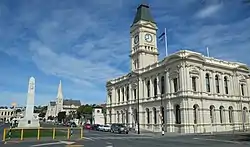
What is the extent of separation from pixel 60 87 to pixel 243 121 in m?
155

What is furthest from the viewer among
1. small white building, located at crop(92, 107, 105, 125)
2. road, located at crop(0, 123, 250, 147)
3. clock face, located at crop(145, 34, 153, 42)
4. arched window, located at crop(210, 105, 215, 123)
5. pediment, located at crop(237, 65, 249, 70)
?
small white building, located at crop(92, 107, 105, 125)

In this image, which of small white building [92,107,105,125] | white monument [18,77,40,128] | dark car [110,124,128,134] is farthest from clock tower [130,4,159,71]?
white monument [18,77,40,128]

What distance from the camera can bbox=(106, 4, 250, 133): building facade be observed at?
50.0 m

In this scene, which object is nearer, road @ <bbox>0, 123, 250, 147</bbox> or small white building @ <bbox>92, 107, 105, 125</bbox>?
road @ <bbox>0, 123, 250, 147</bbox>

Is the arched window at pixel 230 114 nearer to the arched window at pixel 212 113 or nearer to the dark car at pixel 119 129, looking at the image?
the arched window at pixel 212 113

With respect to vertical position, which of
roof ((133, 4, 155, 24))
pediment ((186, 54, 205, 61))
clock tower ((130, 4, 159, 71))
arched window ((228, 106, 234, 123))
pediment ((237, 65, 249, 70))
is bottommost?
arched window ((228, 106, 234, 123))

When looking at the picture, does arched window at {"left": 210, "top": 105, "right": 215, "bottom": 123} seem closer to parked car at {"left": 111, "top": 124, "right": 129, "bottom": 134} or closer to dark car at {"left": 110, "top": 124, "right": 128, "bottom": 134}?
parked car at {"left": 111, "top": 124, "right": 129, "bottom": 134}

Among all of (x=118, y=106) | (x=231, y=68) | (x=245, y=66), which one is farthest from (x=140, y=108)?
(x=245, y=66)

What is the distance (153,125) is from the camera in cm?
5894

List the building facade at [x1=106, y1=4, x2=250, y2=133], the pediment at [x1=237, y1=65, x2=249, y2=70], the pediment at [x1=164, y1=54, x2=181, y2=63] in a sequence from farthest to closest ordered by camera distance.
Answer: the pediment at [x1=237, y1=65, x2=249, y2=70] → the pediment at [x1=164, y1=54, x2=181, y2=63] → the building facade at [x1=106, y1=4, x2=250, y2=133]

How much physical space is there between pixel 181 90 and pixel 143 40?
24.9 metres

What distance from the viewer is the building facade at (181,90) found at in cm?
5003

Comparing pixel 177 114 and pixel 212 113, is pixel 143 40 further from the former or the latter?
pixel 212 113

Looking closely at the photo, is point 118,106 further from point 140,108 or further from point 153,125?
point 153,125
